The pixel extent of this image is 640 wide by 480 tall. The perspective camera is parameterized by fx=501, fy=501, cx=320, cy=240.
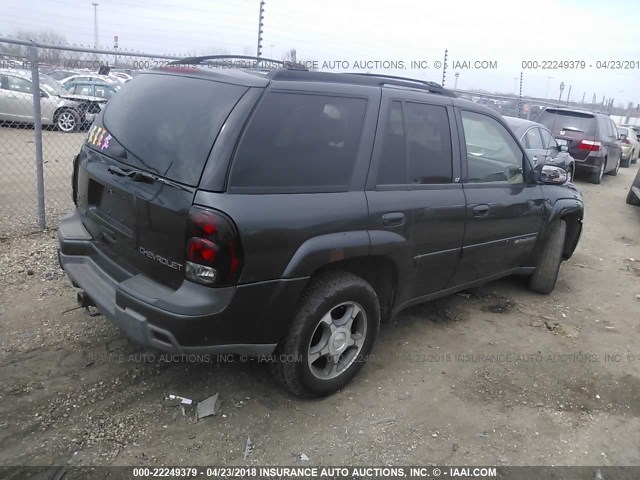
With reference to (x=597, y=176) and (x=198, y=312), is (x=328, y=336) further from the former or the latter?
(x=597, y=176)

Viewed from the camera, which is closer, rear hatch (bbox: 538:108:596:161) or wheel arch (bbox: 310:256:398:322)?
wheel arch (bbox: 310:256:398:322)

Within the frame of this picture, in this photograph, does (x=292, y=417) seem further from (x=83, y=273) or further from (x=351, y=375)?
(x=83, y=273)

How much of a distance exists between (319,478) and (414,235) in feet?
5.17

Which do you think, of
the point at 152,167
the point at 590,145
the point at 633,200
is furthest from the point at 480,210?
the point at 590,145

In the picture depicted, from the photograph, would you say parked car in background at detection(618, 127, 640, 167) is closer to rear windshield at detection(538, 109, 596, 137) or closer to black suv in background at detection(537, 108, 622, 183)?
black suv in background at detection(537, 108, 622, 183)

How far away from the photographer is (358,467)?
2.62m

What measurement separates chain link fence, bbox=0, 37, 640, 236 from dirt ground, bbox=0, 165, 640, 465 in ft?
5.08

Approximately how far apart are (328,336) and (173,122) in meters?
1.52

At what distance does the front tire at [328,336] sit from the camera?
9.31 feet

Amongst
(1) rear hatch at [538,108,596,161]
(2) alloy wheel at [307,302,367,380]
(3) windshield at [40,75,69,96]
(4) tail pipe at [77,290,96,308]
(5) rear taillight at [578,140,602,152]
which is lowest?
(2) alloy wheel at [307,302,367,380]

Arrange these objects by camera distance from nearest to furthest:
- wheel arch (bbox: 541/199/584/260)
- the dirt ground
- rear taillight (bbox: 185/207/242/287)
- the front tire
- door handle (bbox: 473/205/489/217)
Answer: rear taillight (bbox: 185/207/242/287), the dirt ground, the front tire, door handle (bbox: 473/205/489/217), wheel arch (bbox: 541/199/584/260)

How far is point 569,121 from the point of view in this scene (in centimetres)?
1227

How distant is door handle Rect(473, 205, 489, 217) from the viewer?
147 inches

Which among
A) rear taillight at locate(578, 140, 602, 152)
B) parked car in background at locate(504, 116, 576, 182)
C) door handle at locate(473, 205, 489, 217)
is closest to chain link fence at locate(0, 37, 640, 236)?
parked car in background at locate(504, 116, 576, 182)
